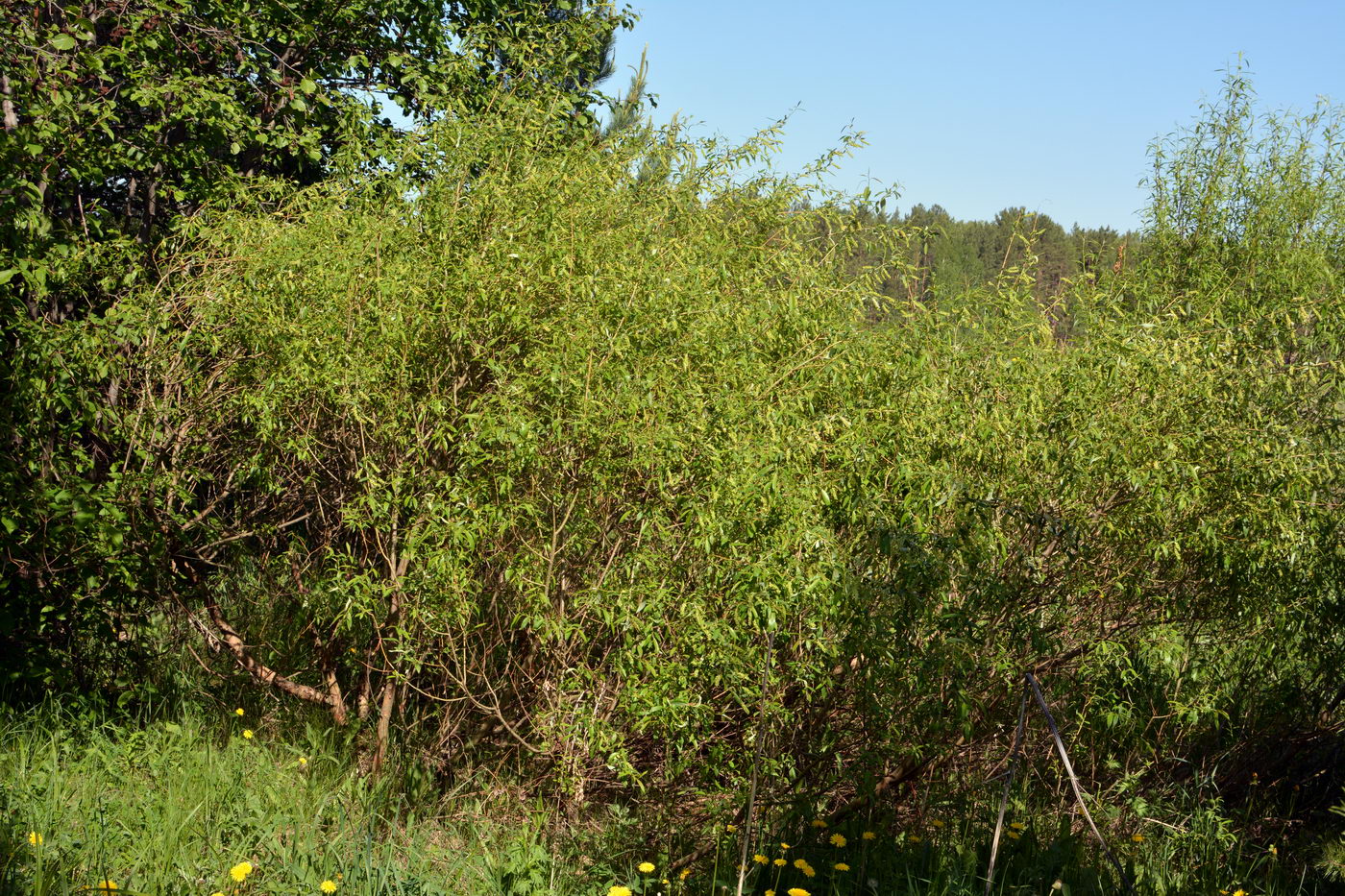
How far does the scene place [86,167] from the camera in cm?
458

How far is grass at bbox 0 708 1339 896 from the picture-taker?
317 cm

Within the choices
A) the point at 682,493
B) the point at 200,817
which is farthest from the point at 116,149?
the point at 682,493

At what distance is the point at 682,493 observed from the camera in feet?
11.8

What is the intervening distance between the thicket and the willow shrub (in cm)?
2

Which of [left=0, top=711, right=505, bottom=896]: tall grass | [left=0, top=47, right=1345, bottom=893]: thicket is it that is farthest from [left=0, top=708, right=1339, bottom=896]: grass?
[left=0, top=47, right=1345, bottom=893]: thicket

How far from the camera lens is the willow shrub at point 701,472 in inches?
135

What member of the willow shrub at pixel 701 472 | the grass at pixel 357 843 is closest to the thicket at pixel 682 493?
the willow shrub at pixel 701 472

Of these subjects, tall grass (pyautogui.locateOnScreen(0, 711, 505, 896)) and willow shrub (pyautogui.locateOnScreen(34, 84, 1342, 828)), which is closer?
tall grass (pyautogui.locateOnScreen(0, 711, 505, 896))

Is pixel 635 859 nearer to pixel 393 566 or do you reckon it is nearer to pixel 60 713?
pixel 393 566

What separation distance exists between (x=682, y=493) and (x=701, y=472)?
149 mm

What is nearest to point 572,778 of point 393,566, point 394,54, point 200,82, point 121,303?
point 393,566

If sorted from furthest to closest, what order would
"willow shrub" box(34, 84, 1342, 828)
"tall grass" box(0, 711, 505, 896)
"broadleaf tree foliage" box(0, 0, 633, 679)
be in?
"broadleaf tree foliage" box(0, 0, 633, 679), "willow shrub" box(34, 84, 1342, 828), "tall grass" box(0, 711, 505, 896)

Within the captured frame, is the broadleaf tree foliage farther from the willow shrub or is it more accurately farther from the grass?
the grass

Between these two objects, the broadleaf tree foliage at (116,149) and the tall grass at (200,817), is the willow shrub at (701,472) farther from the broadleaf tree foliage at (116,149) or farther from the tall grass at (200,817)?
the tall grass at (200,817)
